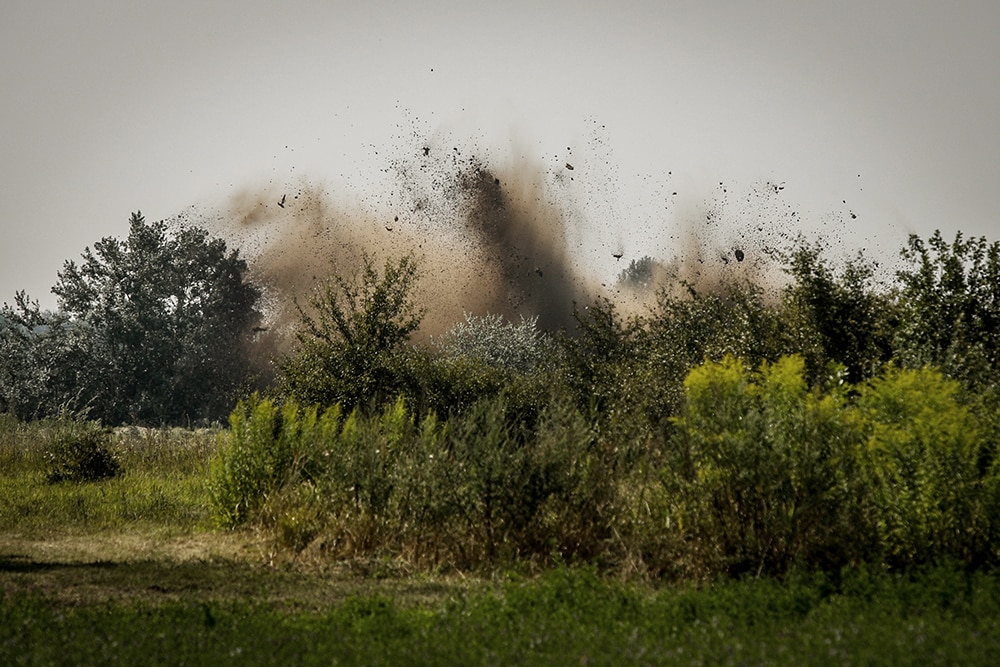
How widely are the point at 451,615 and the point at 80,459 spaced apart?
50.1 ft

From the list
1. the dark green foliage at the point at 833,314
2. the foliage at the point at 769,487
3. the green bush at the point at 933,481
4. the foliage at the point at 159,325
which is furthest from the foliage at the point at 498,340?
the green bush at the point at 933,481

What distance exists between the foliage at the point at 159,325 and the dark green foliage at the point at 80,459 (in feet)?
89.2

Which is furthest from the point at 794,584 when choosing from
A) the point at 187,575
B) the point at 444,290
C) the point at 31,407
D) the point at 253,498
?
the point at 31,407

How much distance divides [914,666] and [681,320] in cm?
1709

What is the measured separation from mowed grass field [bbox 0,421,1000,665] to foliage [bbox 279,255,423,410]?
8790 millimetres

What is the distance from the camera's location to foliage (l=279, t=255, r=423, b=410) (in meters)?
20.6

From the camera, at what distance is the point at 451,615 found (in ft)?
24.7

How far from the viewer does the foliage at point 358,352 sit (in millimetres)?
20562

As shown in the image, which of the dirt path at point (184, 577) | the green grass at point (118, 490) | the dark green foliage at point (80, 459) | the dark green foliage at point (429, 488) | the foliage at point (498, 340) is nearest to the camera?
the dirt path at point (184, 577)

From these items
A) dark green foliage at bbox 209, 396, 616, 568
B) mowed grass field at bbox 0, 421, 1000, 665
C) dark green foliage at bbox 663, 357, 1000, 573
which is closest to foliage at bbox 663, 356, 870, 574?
dark green foliage at bbox 663, 357, 1000, 573

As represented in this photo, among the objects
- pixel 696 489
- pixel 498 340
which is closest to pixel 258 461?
pixel 696 489

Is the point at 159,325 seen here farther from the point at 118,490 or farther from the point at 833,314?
the point at 833,314

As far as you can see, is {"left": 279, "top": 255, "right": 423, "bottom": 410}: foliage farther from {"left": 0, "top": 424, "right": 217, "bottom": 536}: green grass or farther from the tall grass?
the tall grass

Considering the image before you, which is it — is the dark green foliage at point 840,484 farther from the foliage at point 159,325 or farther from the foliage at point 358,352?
the foliage at point 159,325
